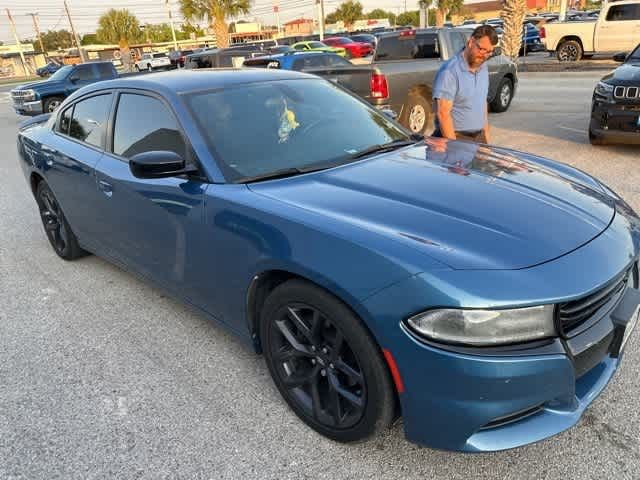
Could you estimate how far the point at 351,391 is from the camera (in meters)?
2.22

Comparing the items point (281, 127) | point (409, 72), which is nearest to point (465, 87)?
point (281, 127)

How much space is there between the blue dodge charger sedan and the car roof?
2 centimetres

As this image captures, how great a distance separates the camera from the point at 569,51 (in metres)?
20.3

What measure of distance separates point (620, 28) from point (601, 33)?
827 mm

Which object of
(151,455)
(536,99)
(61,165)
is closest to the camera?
(151,455)

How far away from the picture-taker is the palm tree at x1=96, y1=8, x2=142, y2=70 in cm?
4912

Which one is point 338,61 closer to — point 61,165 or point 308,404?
point 61,165

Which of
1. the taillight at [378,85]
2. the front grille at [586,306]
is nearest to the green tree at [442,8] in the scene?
the taillight at [378,85]

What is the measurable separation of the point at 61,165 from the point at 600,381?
157 inches

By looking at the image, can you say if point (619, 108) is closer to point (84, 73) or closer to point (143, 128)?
point (143, 128)

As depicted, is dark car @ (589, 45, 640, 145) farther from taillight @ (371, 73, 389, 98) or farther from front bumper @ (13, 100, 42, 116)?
front bumper @ (13, 100, 42, 116)

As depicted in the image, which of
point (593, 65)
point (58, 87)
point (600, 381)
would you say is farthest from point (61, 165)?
point (593, 65)

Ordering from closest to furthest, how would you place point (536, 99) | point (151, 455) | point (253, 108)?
point (151, 455) → point (253, 108) → point (536, 99)

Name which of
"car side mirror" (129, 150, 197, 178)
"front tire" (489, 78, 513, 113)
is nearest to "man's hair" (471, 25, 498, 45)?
"car side mirror" (129, 150, 197, 178)
